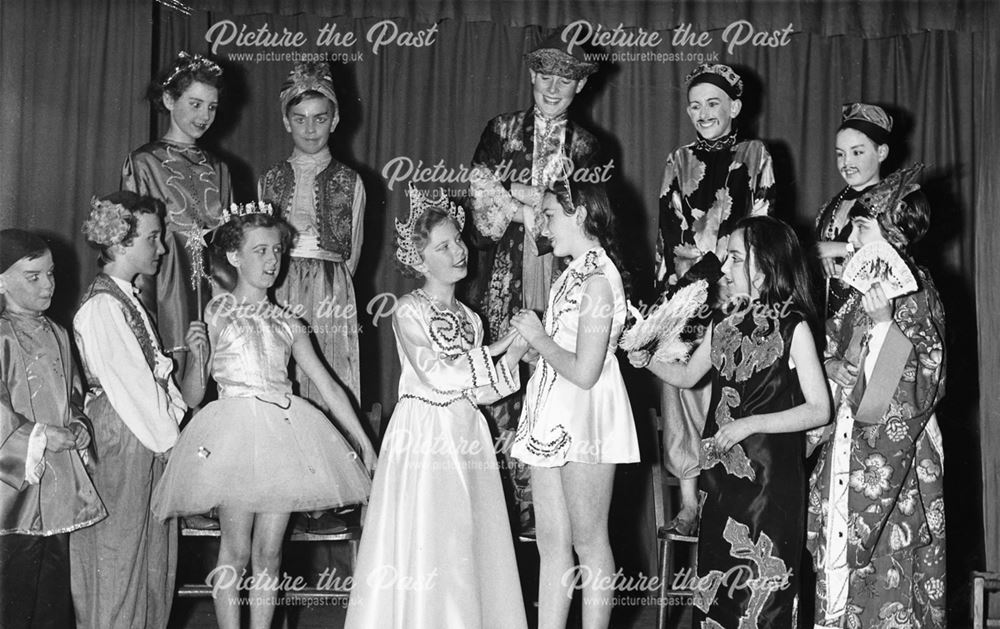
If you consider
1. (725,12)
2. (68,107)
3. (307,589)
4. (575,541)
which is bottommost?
(307,589)

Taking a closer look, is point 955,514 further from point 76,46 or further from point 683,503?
point 76,46

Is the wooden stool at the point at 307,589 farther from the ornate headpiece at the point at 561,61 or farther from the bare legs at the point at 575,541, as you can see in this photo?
the ornate headpiece at the point at 561,61

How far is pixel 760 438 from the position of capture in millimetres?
3166

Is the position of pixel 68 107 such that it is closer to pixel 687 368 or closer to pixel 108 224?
pixel 108 224

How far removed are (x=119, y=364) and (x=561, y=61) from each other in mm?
1938

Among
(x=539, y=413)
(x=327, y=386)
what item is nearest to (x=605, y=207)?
(x=539, y=413)

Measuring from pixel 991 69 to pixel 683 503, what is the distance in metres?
2.14

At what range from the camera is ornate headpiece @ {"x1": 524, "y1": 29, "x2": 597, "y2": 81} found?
13.8 feet

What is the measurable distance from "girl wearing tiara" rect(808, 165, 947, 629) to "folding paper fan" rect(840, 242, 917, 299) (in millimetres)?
32

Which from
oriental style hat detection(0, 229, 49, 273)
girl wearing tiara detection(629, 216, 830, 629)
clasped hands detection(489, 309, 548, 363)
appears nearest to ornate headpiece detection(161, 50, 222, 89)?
oriental style hat detection(0, 229, 49, 273)

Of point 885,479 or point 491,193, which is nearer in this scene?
point 885,479

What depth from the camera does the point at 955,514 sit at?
193 inches

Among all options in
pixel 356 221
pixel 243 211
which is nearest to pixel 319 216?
pixel 356 221

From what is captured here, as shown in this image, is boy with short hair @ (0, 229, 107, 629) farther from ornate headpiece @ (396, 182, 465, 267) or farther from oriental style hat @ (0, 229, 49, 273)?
ornate headpiece @ (396, 182, 465, 267)
